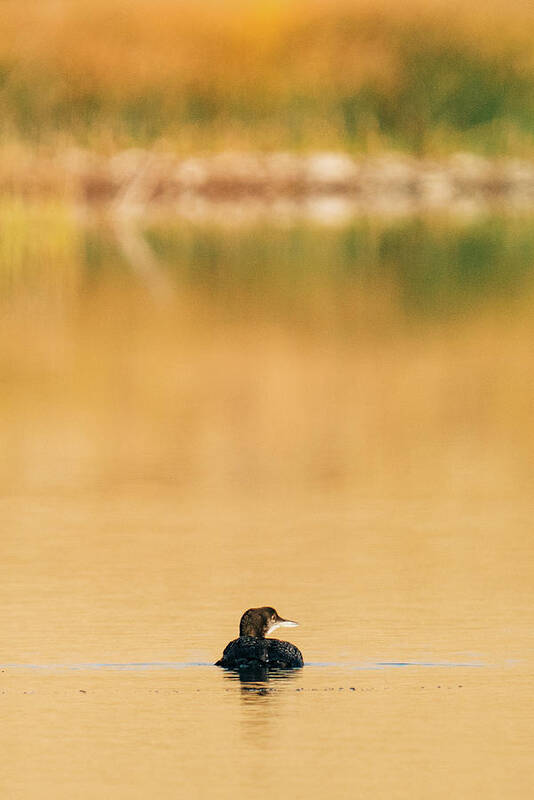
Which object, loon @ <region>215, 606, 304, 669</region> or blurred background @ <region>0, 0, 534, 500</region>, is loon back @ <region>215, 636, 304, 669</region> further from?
blurred background @ <region>0, 0, 534, 500</region>

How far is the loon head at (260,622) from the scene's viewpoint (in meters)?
7.61

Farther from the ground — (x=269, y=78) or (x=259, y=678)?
(x=269, y=78)

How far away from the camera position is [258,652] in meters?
7.48

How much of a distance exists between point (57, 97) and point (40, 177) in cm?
571

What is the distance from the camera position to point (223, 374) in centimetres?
1634

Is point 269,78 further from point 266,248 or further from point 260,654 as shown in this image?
point 260,654

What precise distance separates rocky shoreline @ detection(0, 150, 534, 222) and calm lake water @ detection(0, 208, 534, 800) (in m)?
23.9

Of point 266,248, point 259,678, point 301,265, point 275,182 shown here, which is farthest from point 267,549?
point 275,182

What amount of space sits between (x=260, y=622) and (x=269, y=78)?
148 ft

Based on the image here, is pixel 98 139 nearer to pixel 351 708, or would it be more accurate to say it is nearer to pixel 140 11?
pixel 140 11

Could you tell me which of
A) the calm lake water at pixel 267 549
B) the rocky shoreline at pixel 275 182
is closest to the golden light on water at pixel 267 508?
the calm lake water at pixel 267 549

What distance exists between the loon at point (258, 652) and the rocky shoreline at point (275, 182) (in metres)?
35.8

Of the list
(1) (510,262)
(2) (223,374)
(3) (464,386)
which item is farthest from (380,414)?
(1) (510,262)

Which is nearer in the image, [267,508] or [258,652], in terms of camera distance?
[258,652]
